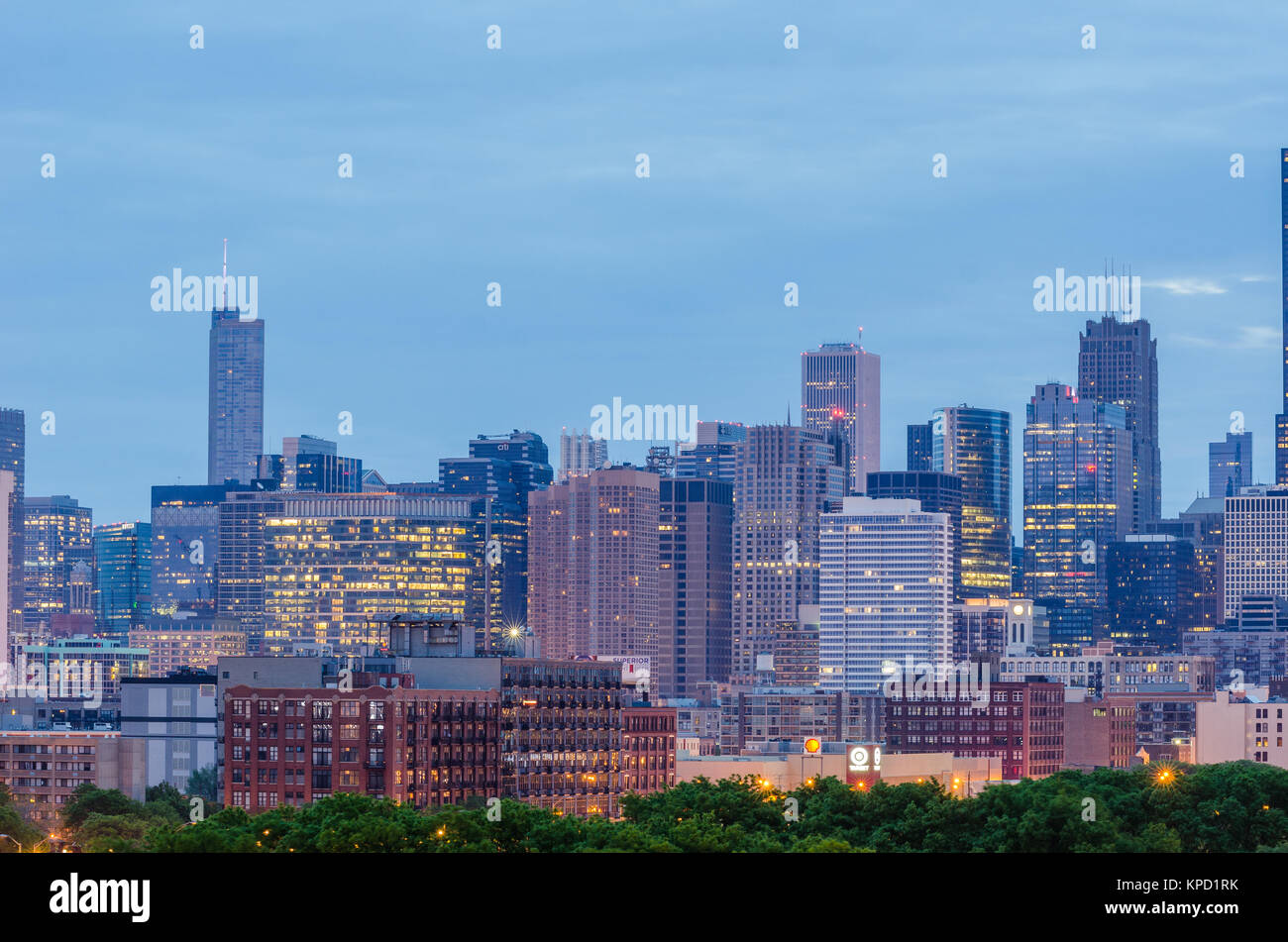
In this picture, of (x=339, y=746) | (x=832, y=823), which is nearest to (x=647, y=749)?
(x=339, y=746)

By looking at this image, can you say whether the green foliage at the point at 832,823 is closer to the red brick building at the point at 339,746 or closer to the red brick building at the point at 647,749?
the red brick building at the point at 339,746

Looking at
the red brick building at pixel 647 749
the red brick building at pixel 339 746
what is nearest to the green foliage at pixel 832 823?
the red brick building at pixel 339 746

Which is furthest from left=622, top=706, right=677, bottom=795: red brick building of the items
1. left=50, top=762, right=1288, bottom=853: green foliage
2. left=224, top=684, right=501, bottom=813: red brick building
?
left=50, top=762, right=1288, bottom=853: green foliage

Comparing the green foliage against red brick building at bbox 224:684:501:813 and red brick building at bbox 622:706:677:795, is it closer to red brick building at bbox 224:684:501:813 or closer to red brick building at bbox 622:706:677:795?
red brick building at bbox 224:684:501:813

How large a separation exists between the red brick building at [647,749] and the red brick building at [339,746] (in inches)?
1169

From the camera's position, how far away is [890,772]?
18738 cm

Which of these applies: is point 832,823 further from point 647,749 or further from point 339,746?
point 647,749

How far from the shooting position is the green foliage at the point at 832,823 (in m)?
86.7

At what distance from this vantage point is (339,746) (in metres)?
155

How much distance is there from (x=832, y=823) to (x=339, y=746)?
179 ft

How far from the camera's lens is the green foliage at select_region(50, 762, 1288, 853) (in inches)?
3413
